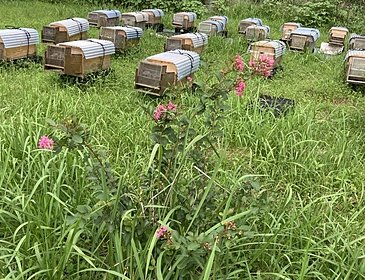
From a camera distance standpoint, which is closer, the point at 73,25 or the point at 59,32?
the point at 59,32

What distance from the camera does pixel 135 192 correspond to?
2264 millimetres

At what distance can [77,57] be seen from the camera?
5523 mm

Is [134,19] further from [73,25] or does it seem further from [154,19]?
[73,25]

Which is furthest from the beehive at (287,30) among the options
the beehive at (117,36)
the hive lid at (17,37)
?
the hive lid at (17,37)

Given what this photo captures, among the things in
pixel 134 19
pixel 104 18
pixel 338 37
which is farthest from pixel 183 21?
pixel 338 37

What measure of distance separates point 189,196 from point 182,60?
131 inches

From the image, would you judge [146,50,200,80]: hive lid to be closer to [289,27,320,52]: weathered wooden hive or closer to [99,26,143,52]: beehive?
[99,26,143,52]: beehive

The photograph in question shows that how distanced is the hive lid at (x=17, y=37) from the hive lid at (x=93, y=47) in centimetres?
75

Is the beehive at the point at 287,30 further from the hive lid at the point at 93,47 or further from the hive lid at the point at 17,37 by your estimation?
the hive lid at the point at 17,37

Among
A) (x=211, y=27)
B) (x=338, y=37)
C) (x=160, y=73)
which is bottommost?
(x=211, y=27)

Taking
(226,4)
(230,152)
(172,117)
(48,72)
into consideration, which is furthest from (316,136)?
(226,4)

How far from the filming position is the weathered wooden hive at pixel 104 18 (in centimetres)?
923

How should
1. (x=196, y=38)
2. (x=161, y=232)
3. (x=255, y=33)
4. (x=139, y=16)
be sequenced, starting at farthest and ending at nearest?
(x=139, y=16)
(x=255, y=33)
(x=196, y=38)
(x=161, y=232)

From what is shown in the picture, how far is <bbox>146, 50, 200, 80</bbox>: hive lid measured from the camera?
5.27 m
